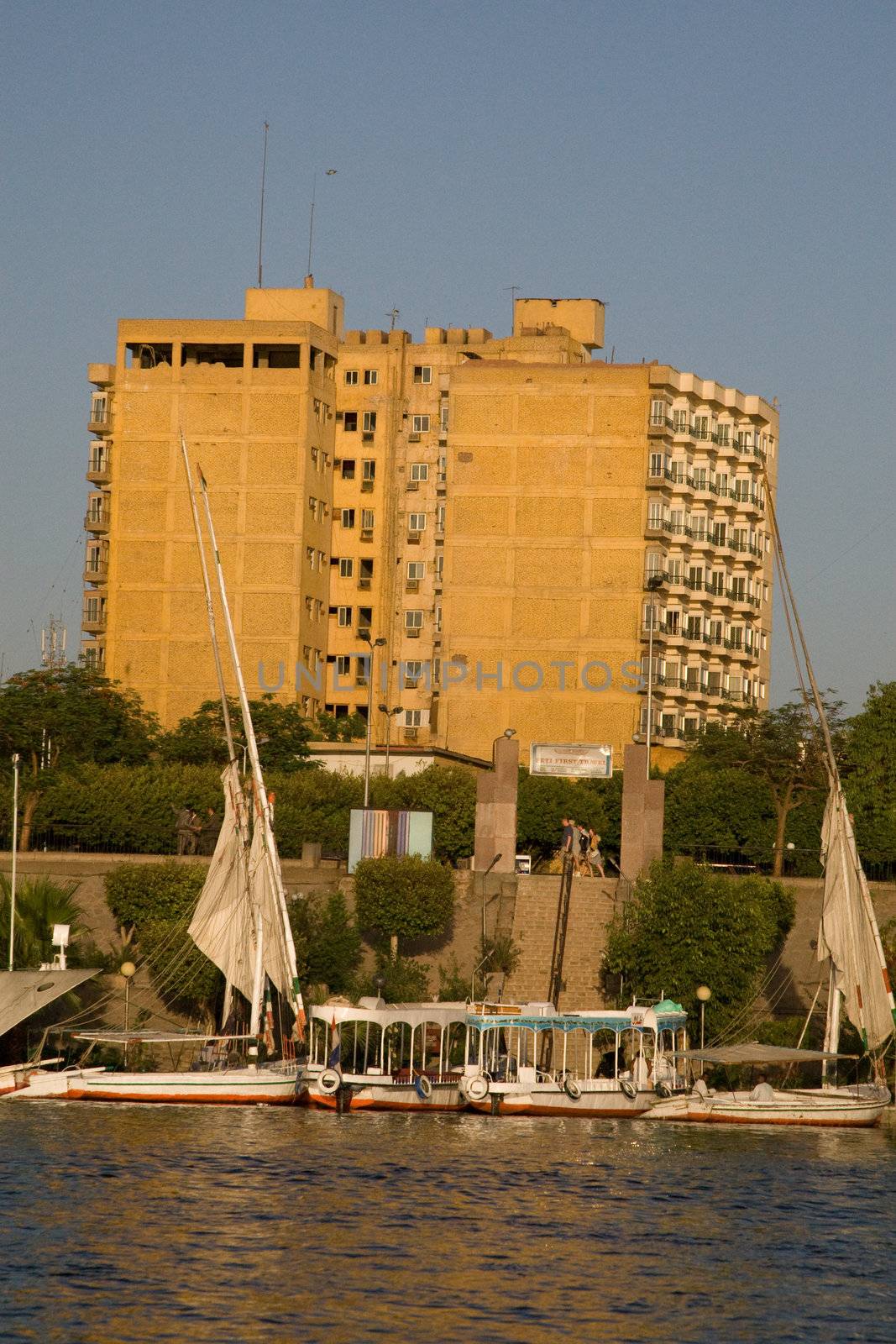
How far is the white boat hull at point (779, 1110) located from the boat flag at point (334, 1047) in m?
8.82

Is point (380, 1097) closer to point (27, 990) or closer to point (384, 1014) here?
point (384, 1014)

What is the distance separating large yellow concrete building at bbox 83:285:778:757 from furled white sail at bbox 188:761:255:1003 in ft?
171

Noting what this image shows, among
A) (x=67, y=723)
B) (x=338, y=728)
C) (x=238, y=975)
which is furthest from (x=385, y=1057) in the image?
(x=338, y=728)

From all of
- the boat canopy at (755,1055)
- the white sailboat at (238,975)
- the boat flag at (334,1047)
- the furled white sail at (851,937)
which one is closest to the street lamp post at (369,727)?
the white sailboat at (238,975)

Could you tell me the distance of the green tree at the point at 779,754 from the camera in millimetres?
95875

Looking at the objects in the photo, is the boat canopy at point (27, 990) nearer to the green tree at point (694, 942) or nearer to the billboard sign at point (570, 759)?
the green tree at point (694, 942)

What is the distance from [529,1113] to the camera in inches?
2409

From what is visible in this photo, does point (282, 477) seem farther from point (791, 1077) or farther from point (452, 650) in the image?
point (791, 1077)

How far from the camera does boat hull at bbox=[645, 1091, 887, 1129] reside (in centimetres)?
6106

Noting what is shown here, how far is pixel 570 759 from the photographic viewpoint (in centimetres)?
8269

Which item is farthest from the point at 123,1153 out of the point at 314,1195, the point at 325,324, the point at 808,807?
the point at 325,324

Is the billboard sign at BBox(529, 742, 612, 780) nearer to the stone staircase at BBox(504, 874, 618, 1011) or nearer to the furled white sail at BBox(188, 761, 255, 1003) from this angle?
the stone staircase at BBox(504, 874, 618, 1011)

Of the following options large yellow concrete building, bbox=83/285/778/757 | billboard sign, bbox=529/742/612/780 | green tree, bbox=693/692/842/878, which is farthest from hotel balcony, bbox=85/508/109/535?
billboard sign, bbox=529/742/612/780

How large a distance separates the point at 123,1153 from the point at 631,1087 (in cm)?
1632
